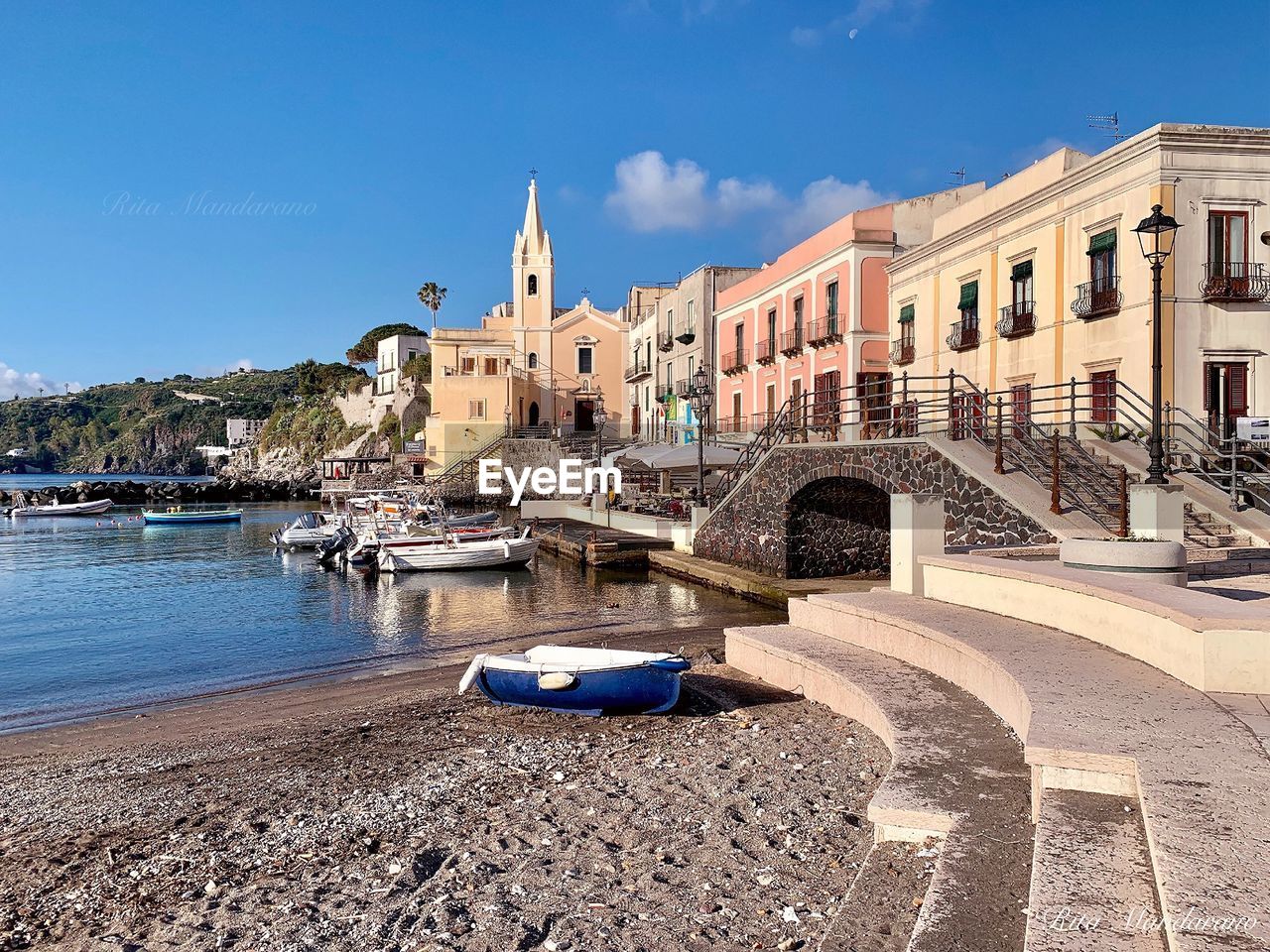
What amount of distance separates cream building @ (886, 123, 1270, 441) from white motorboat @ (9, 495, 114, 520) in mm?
62805

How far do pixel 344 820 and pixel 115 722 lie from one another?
22.5 feet

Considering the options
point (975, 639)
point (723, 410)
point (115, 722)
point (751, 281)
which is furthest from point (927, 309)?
point (115, 722)

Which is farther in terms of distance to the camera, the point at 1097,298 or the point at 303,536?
the point at 303,536

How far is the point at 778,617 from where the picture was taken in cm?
1888

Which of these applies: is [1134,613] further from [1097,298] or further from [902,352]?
[902,352]

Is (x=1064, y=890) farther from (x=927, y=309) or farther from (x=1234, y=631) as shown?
(x=927, y=309)

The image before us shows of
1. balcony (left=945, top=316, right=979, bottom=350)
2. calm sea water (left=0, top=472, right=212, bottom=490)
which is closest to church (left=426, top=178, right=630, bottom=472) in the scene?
balcony (left=945, top=316, right=979, bottom=350)

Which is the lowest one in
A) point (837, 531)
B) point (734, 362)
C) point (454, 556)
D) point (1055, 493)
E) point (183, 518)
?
point (454, 556)

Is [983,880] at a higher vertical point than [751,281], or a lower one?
lower

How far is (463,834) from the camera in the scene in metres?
6.70

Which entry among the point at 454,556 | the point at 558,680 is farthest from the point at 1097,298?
the point at 454,556

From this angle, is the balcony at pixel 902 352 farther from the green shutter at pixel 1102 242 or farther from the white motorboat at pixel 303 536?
the white motorboat at pixel 303 536

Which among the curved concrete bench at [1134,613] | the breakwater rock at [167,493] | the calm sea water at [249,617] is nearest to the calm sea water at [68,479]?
the breakwater rock at [167,493]

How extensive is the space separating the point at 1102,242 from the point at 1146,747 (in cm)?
1874
